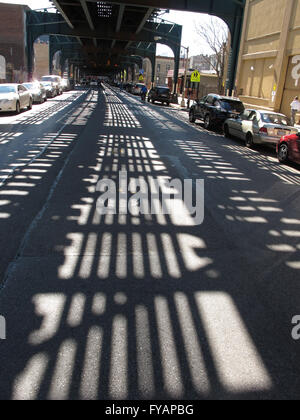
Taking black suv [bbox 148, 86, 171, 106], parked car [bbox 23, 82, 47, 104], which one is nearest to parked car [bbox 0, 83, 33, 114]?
parked car [bbox 23, 82, 47, 104]

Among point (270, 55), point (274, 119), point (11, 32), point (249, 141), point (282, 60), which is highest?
point (11, 32)

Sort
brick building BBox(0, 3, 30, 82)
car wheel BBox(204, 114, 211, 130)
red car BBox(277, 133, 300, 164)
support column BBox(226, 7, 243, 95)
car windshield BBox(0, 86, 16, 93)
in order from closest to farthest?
red car BBox(277, 133, 300, 164)
car wheel BBox(204, 114, 211, 130)
car windshield BBox(0, 86, 16, 93)
support column BBox(226, 7, 243, 95)
brick building BBox(0, 3, 30, 82)

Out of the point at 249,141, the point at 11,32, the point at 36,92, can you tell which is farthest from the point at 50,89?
the point at 11,32

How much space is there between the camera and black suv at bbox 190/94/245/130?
1833cm

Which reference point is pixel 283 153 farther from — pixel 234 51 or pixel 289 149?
pixel 234 51

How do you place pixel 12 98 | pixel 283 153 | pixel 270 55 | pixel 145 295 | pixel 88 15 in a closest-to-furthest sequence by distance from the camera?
1. pixel 145 295
2. pixel 283 153
3. pixel 12 98
4. pixel 270 55
5. pixel 88 15

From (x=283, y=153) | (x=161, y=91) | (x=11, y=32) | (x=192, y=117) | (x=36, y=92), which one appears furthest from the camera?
(x=11, y=32)

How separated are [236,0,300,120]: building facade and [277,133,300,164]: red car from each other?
11.2 m

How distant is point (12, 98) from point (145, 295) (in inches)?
697

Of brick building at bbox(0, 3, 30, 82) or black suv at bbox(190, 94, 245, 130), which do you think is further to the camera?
brick building at bbox(0, 3, 30, 82)

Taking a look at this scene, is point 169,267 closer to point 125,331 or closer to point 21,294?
point 125,331

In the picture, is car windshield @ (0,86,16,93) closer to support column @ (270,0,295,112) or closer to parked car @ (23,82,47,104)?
parked car @ (23,82,47,104)

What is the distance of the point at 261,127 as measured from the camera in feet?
44.7
